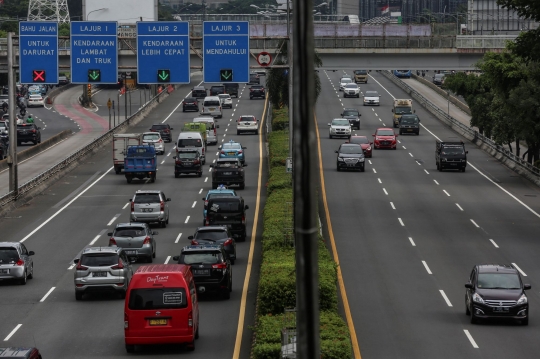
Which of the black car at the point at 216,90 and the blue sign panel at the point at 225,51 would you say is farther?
the black car at the point at 216,90

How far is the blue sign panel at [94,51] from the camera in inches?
1983

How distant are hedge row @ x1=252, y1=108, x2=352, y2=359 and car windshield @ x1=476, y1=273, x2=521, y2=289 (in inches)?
142

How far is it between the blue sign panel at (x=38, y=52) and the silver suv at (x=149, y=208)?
29.5 ft

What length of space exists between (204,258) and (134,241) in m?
6.77

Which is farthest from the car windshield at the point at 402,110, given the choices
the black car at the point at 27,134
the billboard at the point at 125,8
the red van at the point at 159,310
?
the billboard at the point at 125,8

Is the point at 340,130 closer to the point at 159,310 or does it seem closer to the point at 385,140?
the point at 385,140

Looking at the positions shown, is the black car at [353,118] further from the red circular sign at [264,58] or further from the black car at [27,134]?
the red circular sign at [264,58]

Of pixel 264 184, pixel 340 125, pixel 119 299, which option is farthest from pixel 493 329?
pixel 340 125

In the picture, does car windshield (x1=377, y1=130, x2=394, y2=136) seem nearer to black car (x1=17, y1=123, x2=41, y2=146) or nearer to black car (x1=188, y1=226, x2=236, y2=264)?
black car (x1=17, y1=123, x2=41, y2=146)

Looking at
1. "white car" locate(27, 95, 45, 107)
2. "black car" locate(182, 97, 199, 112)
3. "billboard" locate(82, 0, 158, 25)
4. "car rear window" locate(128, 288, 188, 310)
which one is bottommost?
"car rear window" locate(128, 288, 188, 310)

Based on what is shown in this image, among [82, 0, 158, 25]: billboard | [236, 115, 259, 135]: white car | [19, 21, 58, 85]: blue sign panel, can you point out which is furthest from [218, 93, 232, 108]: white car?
[82, 0, 158, 25]: billboard

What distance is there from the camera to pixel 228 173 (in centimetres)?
5512

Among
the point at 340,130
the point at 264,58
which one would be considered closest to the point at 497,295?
the point at 264,58

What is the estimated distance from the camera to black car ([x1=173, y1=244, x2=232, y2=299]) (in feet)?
95.8
